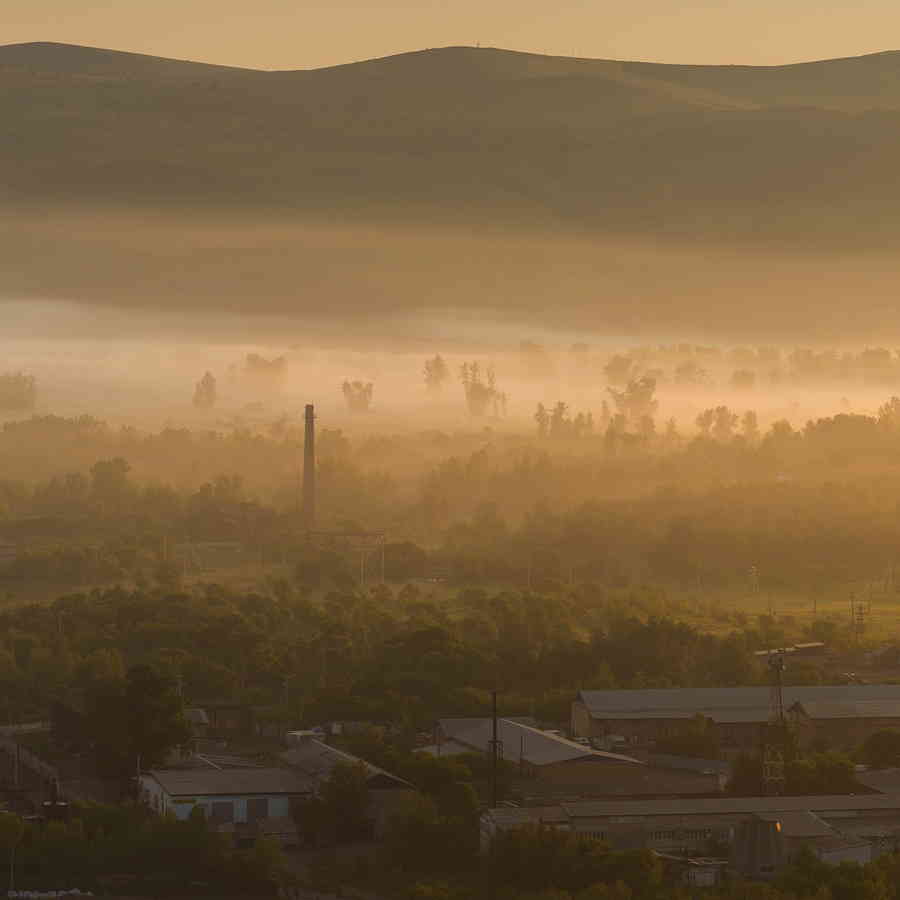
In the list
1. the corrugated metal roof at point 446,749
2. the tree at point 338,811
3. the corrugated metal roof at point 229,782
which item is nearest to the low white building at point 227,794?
the corrugated metal roof at point 229,782

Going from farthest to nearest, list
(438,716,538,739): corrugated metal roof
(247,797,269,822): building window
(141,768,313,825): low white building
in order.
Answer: (438,716,538,739): corrugated metal roof, (247,797,269,822): building window, (141,768,313,825): low white building

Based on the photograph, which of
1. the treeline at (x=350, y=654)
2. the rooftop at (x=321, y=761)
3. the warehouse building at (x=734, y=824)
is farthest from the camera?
the treeline at (x=350, y=654)

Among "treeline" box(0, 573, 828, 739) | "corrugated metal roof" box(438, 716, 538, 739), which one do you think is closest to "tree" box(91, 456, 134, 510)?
"treeline" box(0, 573, 828, 739)

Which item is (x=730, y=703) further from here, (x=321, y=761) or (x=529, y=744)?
(x=321, y=761)

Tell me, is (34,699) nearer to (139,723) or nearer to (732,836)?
(139,723)

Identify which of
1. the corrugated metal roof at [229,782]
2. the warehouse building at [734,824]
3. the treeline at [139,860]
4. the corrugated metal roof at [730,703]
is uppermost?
the corrugated metal roof at [730,703]

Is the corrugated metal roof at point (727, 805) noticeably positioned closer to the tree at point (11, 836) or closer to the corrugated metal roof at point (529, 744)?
the corrugated metal roof at point (529, 744)

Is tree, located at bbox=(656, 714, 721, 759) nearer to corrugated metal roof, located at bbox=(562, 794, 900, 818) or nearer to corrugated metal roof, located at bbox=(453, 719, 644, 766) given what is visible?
corrugated metal roof, located at bbox=(453, 719, 644, 766)

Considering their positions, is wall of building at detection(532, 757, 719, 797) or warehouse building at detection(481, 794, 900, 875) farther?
wall of building at detection(532, 757, 719, 797)
